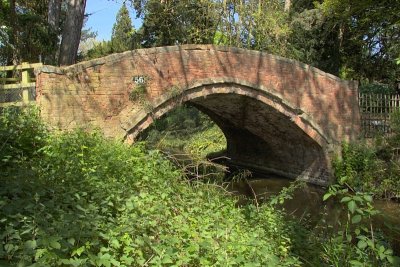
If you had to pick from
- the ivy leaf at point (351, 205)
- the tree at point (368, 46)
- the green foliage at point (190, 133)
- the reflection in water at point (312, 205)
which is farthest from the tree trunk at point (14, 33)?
the tree at point (368, 46)

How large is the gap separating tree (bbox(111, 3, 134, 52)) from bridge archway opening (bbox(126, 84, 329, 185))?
12191 mm

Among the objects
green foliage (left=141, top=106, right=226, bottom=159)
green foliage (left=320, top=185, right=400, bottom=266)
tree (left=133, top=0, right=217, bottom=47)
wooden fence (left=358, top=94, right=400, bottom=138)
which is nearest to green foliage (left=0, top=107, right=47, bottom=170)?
green foliage (left=320, top=185, right=400, bottom=266)

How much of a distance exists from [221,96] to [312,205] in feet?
11.8

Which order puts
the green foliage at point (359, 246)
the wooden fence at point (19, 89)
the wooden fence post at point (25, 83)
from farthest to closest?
the wooden fence post at point (25, 83), the wooden fence at point (19, 89), the green foliage at point (359, 246)

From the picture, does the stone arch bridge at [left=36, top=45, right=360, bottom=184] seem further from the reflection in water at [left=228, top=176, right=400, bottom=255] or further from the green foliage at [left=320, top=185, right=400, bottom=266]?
the green foliage at [left=320, top=185, right=400, bottom=266]

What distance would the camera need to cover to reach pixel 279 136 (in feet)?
45.7

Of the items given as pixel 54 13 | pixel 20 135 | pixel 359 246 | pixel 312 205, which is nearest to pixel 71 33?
pixel 54 13

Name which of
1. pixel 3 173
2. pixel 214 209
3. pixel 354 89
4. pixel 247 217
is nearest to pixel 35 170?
pixel 3 173

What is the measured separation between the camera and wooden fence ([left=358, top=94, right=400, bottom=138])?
12.0 metres

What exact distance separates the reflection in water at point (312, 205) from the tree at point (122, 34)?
584 inches

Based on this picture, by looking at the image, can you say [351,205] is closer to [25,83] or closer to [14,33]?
[25,83]

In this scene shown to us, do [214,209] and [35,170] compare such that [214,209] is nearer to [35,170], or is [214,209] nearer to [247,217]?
[247,217]

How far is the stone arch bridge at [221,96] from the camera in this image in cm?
841

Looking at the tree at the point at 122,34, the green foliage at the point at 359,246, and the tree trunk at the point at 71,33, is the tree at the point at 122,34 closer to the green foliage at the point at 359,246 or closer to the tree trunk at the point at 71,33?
the tree trunk at the point at 71,33
